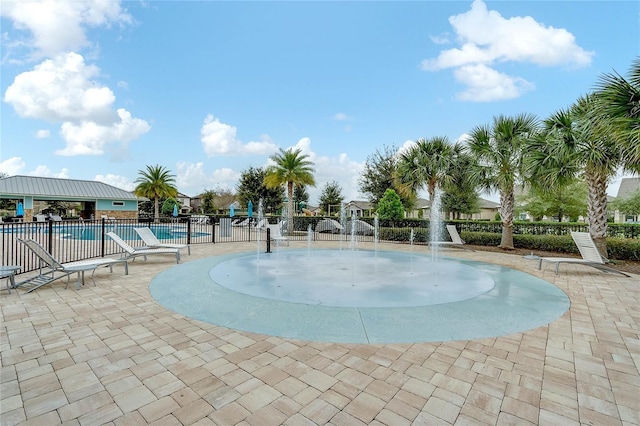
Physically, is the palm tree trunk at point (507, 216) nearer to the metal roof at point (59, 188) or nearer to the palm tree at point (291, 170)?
the palm tree at point (291, 170)

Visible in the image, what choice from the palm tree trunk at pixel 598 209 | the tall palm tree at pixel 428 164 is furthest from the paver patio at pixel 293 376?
the tall palm tree at pixel 428 164

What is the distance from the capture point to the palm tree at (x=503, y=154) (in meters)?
11.3

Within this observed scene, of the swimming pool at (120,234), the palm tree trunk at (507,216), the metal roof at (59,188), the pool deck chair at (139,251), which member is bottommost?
the swimming pool at (120,234)

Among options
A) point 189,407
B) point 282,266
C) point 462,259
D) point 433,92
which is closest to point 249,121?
point 433,92

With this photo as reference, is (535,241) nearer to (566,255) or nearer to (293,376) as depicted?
(566,255)

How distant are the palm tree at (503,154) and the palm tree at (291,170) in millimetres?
9756

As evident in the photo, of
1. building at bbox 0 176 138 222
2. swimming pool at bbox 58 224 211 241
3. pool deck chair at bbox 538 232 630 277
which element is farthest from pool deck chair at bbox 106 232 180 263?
building at bbox 0 176 138 222

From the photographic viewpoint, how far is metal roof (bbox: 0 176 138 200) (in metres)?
25.4

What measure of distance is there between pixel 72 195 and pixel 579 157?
34.5 meters

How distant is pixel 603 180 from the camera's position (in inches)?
352

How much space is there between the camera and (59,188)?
27.7 metres

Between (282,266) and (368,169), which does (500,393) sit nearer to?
(282,266)

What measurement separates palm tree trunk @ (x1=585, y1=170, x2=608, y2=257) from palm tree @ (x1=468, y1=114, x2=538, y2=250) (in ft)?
7.39

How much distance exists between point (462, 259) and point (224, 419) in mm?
9203
